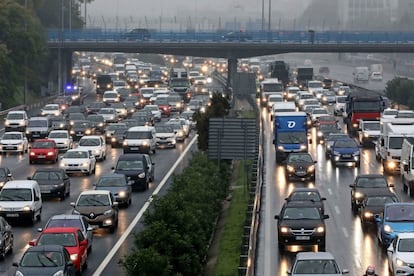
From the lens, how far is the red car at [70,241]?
34469 mm

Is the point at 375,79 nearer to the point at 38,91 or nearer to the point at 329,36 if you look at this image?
the point at 329,36

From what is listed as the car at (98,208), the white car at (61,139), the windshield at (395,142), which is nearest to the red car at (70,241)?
the car at (98,208)

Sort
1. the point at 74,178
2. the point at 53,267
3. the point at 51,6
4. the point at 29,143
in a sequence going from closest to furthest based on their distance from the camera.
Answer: the point at 53,267 → the point at 74,178 → the point at 29,143 → the point at 51,6

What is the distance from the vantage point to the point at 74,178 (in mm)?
61344

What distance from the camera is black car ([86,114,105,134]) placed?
8788cm

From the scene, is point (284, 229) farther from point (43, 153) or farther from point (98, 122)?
point (98, 122)

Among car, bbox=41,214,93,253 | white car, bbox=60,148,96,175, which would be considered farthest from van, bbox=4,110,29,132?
car, bbox=41,214,93,253

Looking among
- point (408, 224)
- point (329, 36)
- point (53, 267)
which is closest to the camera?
point (53, 267)

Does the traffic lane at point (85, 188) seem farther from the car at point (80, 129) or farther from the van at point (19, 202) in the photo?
the car at point (80, 129)

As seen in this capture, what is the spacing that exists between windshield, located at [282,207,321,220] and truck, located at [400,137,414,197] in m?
15.5

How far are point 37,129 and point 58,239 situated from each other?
158 ft

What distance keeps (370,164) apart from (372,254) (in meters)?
30.6

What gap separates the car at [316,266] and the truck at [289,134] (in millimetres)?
37308

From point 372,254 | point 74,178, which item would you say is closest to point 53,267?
point 372,254
